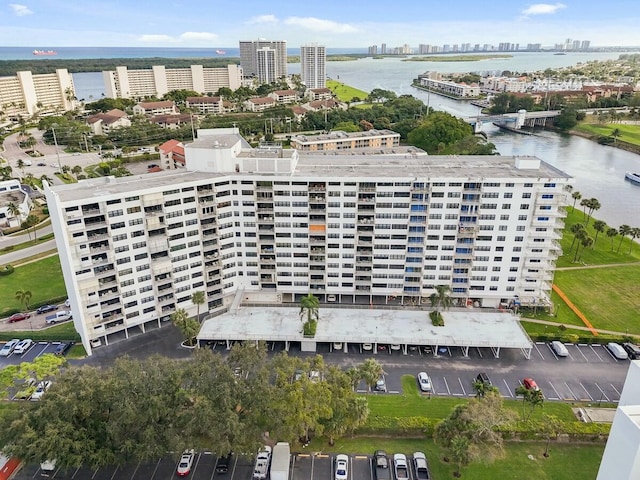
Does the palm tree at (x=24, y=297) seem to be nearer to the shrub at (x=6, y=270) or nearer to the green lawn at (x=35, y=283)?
the green lawn at (x=35, y=283)

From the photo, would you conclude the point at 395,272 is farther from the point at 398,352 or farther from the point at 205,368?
the point at 205,368

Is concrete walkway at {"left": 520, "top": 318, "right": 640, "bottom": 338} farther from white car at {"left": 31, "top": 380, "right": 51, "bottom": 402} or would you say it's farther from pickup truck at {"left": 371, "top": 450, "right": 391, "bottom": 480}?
white car at {"left": 31, "top": 380, "right": 51, "bottom": 402}

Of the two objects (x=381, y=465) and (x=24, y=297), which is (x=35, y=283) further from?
(x=381, y=465)

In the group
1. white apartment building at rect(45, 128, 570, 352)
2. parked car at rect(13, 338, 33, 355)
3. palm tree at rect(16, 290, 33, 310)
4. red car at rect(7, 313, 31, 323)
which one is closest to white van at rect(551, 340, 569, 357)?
white apartment building at rect(45, 128, 570, 352)

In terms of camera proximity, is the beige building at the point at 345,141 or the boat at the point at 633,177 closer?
the boat at the point at 633,177

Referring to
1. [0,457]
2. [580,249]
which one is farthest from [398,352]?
[580,249]

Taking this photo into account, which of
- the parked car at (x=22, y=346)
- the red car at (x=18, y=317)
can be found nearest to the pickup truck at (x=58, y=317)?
the red car at (x=18, y=317)

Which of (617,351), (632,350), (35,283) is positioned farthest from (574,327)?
(35,283)
